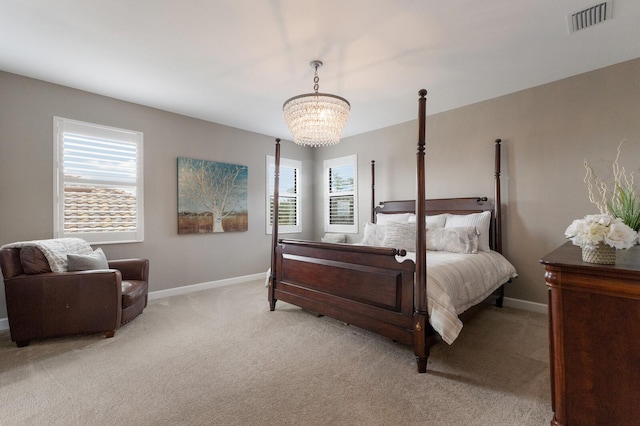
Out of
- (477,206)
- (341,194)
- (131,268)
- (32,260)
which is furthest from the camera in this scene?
(341,194)

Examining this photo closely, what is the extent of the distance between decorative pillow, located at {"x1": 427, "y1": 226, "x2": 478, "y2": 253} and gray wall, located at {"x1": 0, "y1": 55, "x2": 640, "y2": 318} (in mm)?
693

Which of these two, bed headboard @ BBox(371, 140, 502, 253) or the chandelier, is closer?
the chandelier

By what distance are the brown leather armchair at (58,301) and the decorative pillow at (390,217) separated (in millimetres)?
3409

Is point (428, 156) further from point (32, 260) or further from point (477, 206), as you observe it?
point (32, 260)

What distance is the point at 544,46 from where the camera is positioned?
254 centimetres

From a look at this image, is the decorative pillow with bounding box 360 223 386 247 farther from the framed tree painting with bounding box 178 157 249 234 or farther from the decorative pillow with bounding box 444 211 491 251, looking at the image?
the framed tree painting with bounding box 178 157 249 234

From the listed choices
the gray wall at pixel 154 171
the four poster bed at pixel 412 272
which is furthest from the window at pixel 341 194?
the four poster bed at pixel 412 272

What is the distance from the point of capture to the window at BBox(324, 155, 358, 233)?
5258 mm

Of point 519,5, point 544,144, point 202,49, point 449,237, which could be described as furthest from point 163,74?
point 544,144

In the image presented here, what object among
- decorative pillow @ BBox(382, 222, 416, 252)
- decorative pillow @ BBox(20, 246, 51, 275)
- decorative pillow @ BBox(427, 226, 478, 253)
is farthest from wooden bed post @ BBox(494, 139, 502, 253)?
decorative pillow @ BBox(20, 246, 51, 275)

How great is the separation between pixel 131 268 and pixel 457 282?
341cm

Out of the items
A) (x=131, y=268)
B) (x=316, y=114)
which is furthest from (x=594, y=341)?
(x=131, y=268)

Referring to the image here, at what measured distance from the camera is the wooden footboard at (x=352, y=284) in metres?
2.21

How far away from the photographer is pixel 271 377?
2.02m
